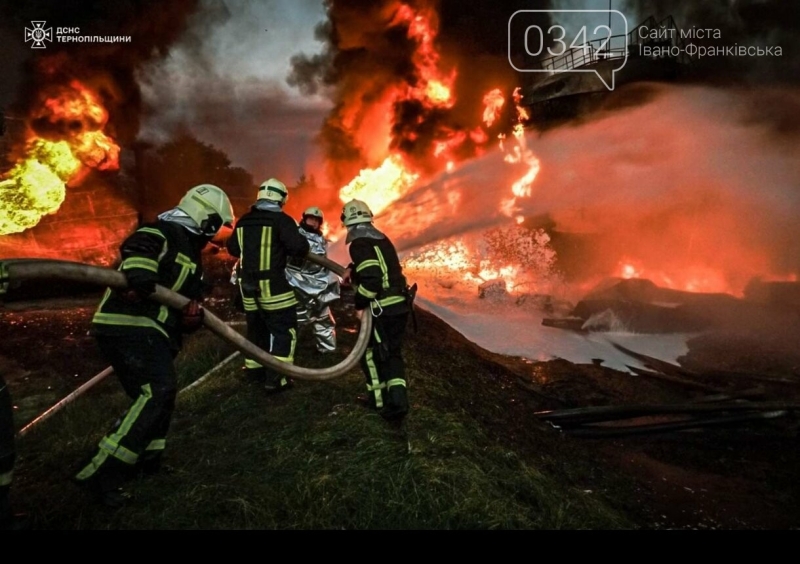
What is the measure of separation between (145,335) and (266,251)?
176 centimetres

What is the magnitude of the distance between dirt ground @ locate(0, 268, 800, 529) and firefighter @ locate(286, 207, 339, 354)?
4.92 ft

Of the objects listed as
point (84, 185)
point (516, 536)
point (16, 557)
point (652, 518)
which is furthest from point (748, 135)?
point (84, 185)

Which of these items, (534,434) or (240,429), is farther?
(534,434)

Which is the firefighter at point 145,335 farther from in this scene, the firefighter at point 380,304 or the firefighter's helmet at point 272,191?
the firefighter at point 380,304

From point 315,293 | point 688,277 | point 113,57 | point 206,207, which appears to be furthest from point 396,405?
point 688,277

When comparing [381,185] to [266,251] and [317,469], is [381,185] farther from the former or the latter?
[317,469]

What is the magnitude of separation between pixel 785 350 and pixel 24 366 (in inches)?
494

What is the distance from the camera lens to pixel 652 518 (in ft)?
13.0

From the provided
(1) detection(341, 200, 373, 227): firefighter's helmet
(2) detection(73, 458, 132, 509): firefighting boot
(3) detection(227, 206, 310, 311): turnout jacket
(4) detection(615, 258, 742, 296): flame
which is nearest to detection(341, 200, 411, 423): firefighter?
(1) detection(341, 200, 373, 227): firefighter's helmet

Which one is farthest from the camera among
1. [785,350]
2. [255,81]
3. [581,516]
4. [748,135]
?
[748,135]

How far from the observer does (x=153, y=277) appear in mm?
3123

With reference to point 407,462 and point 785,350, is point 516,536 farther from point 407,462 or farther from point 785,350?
point 785,350

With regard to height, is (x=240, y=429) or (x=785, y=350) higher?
(x=240, y=429)

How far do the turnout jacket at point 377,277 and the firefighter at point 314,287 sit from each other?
1532 mm
